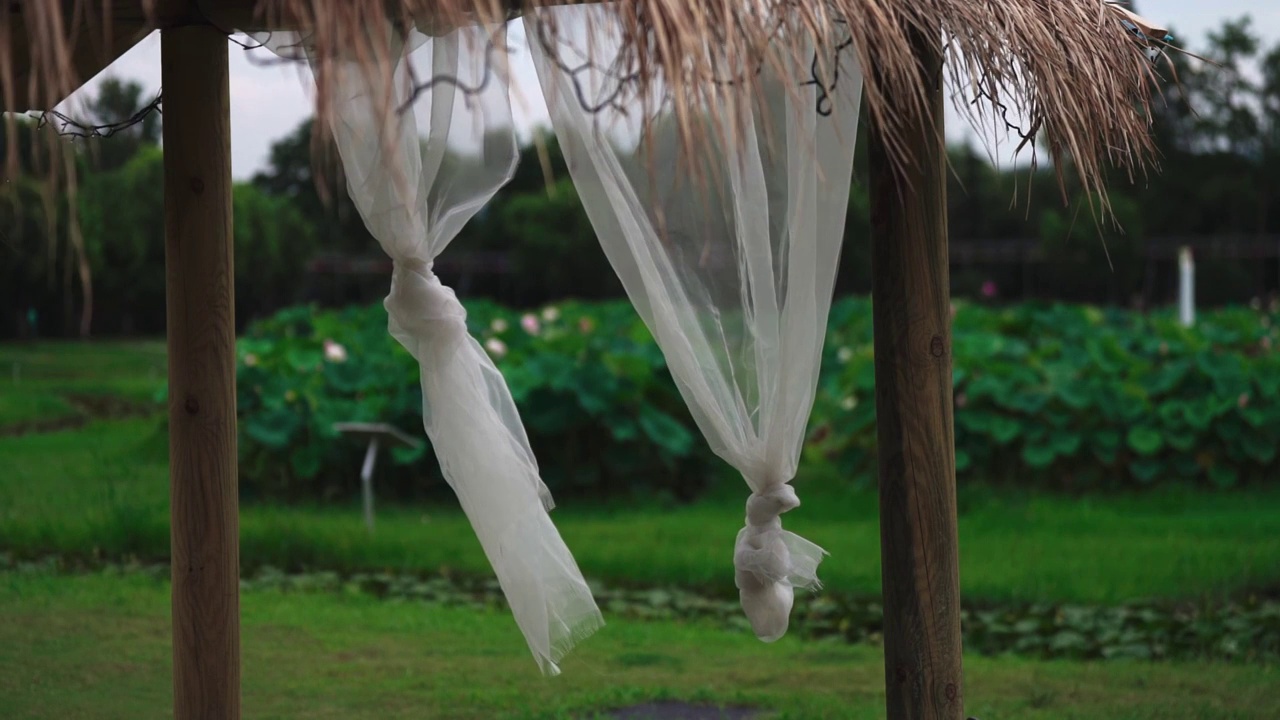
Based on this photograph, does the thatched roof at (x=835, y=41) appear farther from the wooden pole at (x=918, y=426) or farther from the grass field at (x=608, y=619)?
the grass field at (x=608, y=619)

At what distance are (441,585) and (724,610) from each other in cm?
124

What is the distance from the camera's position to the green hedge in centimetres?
738

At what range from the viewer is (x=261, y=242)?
17.1 meters

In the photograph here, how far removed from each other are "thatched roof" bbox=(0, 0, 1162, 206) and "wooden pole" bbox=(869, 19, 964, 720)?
15cm

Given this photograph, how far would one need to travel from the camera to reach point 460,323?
2.78 metres

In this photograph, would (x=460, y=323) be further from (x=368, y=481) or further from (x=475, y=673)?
(x=368, y=481)

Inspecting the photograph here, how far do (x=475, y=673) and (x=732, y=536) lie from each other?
2526 mm

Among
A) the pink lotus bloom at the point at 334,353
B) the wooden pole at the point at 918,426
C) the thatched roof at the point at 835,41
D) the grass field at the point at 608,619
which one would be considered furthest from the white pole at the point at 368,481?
the wooden pole at the point at 918,426

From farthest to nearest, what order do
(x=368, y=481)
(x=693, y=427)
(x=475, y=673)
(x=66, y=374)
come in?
(x=66, y=374), (x=693, y=427), (x=368, y=481), (x=475, y=673)

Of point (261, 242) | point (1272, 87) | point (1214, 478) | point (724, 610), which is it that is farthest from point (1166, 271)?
point (724, 610)

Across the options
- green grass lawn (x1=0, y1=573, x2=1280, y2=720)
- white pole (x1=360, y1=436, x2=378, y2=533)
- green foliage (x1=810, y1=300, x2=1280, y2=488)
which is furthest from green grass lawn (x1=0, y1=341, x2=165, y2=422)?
green foliage (x1=810, y1=300, x2=1280, y2=488)

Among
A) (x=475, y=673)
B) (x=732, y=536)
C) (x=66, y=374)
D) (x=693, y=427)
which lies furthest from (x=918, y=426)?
(x=66, y=374)

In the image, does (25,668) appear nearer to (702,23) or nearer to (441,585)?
(441,585)

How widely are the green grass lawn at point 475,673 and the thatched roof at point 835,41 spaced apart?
1691mm
